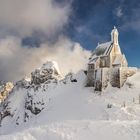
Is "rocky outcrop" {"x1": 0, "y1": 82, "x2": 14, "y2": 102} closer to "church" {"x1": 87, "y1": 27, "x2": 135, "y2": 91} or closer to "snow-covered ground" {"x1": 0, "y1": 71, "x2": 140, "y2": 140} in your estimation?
"snow-covered ground" {"x1": 0, "y1": 71, "x2": 140, "y2": 140}

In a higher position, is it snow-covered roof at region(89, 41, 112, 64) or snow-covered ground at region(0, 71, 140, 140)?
snow-covered roof at region(89, 41, 112, 64)

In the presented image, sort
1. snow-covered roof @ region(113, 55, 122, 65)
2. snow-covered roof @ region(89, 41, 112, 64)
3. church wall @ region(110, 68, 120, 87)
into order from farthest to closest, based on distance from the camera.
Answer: snow-covered roof @ region(89, 41, 112, 64) → snow-covered roof @ region(113, 55, 122, 65) → church wall @ region(110, 68, 120, 87)

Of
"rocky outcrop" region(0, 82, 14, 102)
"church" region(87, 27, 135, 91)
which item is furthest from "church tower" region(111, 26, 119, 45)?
"rocky outcrop" region(0, 82, 14, 102)

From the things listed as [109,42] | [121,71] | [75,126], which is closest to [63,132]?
[75,126]

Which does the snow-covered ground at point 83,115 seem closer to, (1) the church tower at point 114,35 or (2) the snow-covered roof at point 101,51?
(2) the snow-covered roof at point 101,51

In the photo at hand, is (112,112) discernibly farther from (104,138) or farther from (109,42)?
(104,138)

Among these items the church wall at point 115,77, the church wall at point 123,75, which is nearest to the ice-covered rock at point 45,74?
the church wall at point 115,77

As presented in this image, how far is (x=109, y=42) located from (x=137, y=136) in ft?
182

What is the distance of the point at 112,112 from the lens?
67250mm

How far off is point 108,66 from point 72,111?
16.5 metres

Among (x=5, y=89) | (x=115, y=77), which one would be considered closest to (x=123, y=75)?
(x=115, y=77)

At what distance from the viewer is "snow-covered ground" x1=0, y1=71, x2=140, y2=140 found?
117ft

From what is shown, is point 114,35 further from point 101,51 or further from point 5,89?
point 5,89

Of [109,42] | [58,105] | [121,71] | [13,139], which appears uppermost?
[109,42]
